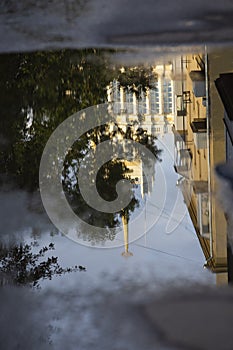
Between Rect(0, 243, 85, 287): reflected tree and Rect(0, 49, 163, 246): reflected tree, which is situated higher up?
Rect(0, 49, 163, 246): reflected tree

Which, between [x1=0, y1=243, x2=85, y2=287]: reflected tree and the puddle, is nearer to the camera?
the puddle

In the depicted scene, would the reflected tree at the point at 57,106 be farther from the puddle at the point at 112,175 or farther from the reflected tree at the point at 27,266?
the reflected tree at the point at 27,266

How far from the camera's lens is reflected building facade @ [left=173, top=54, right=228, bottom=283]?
4.95 m

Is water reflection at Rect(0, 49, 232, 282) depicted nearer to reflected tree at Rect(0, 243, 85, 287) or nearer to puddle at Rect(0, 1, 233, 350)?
puddle at Rect(0, 1, 233, 350)

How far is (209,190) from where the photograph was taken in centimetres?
552

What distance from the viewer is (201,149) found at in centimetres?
595

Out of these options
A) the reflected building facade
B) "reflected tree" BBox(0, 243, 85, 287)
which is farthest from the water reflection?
"reflected tree" BBox(0, 243, 85, 287)

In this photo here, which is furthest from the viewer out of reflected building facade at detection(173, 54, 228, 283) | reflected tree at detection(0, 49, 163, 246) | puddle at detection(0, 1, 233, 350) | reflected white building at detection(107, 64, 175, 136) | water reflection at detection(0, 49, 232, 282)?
reflected white building at detection(107, 64, 175, 136)

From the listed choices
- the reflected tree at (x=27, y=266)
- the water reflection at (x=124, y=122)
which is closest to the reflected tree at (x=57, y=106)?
the water reflection at (x=124, y=122)

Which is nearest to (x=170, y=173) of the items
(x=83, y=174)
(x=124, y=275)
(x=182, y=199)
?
(x=182, y=199)

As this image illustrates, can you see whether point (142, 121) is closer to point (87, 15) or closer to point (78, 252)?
point (78, 252)

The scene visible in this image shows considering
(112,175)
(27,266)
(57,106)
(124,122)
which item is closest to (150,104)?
(124,122)

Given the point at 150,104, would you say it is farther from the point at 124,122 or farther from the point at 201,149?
the point at 201,149

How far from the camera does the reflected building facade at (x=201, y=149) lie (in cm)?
495
